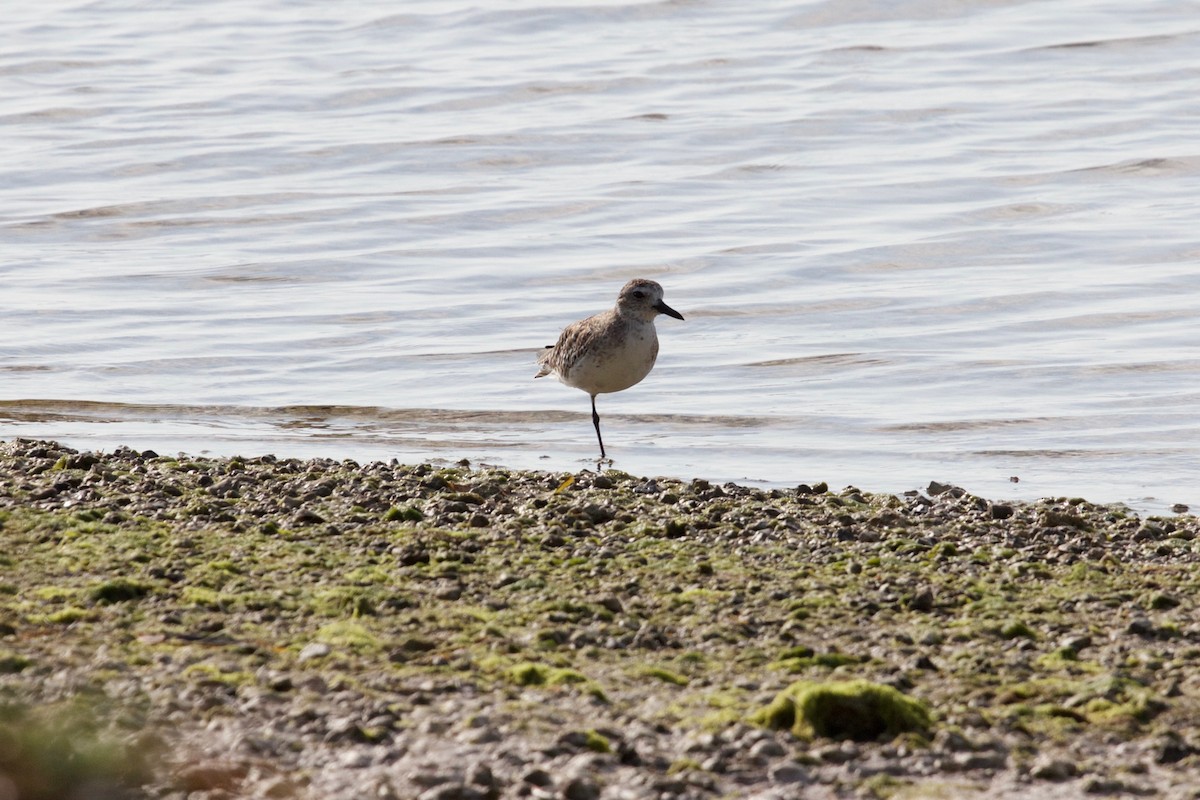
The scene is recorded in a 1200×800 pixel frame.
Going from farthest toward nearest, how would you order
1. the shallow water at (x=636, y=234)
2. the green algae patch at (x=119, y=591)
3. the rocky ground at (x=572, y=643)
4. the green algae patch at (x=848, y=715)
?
the shallow water at (x=636, y=234), the green algae patch at (x=119, y=591), the green algae patch at (x=848, y=715), the rocky ground at (x=572, y=643)

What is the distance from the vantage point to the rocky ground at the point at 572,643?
500cm

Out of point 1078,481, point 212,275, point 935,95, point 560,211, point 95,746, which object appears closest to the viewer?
point 95,746

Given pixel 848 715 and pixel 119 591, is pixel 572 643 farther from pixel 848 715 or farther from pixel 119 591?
pixel 119 591

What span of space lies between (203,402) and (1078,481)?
21.5 ft

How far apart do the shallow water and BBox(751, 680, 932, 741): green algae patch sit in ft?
17.2

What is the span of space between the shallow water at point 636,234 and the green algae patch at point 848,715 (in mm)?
5243

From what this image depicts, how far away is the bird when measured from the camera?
11.6m

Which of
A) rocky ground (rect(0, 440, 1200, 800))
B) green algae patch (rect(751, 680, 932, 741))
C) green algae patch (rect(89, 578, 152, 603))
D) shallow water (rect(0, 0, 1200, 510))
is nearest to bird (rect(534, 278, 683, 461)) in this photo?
shallow water (rect(0, 0, 1200, 510))

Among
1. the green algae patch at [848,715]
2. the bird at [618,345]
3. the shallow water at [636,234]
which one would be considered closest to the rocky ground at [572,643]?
the green algae patch at [848,715]

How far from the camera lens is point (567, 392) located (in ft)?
A: 45.8

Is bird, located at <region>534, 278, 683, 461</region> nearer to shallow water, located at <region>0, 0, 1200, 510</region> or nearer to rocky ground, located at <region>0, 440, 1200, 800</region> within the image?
shallow water, located at <region>0, 0, 1200, 510</region>

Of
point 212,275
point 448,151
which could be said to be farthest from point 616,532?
point 448,151

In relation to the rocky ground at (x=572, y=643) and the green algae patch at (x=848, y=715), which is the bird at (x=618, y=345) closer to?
the rocky ground at (x=572, y=643)

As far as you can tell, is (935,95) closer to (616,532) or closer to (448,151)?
(448,151)
